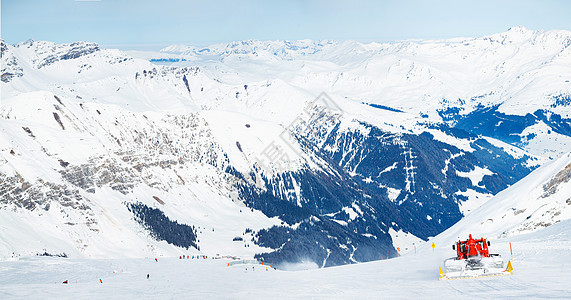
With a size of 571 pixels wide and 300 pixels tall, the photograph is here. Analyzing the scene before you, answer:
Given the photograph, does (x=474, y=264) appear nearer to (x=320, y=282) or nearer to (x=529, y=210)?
(x=320, y=282)

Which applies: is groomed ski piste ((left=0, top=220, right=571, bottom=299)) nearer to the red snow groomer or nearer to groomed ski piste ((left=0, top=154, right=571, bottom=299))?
groomed ski piste ((left=0, top=154, right=571, bottom=299))

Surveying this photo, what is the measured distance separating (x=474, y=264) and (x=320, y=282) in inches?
756

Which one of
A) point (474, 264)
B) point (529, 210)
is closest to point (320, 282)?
point (474, 264)

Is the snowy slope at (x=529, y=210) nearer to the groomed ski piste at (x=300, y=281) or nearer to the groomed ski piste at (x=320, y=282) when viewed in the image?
the groomed ski piste at (x=320, y=282)

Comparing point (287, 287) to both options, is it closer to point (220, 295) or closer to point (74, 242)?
point (220, 295)

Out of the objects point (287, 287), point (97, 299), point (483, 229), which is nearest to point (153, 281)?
point (97, 299)

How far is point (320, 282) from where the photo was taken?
63094 millimetres

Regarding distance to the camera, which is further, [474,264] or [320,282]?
[320,282]

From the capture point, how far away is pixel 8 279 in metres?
75.1

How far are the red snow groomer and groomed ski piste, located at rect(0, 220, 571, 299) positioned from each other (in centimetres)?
118

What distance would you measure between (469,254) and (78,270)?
6572 cm

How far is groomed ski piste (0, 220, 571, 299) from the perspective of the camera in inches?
1827

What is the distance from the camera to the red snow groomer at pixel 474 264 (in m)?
50.3

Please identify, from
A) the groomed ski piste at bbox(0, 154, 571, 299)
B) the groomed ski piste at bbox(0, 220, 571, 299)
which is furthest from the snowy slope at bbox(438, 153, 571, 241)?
the groomed ski piste at bbox(0, 154, 571, 299)
